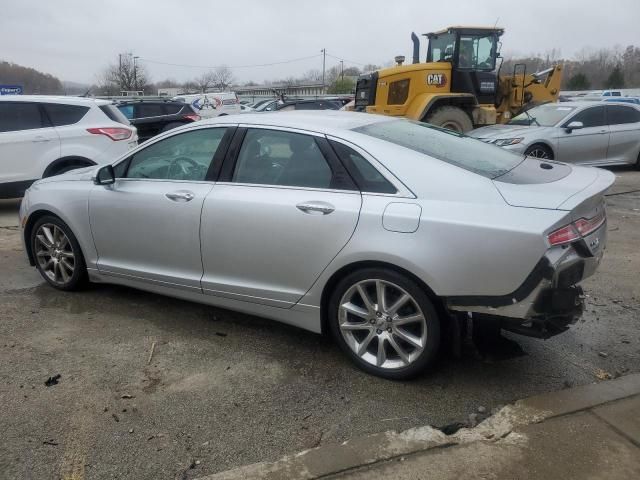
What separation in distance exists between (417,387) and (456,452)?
650 mm

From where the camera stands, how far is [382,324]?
3.28 meters

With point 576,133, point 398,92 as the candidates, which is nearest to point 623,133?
point 576,133

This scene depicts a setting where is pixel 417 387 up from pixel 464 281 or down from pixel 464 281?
down

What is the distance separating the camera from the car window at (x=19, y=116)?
804 cm

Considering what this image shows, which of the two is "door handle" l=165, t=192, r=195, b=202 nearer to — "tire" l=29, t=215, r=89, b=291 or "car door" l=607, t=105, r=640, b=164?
"tire" l=29, t=215, r=89, b=291

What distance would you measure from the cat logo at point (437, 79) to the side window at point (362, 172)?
967 centimetres

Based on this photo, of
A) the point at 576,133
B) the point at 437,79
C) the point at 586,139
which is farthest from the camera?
the point at 437,79

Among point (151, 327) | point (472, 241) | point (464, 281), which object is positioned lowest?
point (151, 327)

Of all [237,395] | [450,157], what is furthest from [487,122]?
[237,395]

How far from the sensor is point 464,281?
2.94 m

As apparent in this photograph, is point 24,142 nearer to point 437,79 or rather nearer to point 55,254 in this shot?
point 55,254

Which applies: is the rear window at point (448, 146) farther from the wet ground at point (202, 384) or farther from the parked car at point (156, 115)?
the parked car at point (156, 115)

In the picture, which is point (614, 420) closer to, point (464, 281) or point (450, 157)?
point (464, 281)

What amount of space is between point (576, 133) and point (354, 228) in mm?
8928
